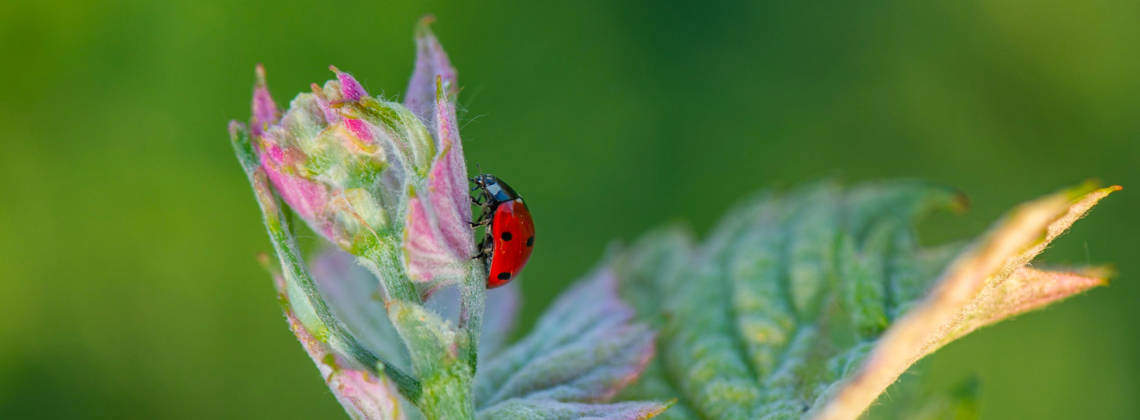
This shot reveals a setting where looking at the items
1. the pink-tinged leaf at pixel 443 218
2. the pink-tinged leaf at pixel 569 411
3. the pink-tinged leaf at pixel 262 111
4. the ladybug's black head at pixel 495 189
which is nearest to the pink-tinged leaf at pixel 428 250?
the pink-tinged leaf at pixel 443 218

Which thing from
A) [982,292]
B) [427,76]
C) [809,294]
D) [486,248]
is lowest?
[982,292]

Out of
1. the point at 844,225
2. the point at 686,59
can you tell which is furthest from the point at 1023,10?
the point at 844,225

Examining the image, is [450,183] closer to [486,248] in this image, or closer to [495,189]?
[486,248]

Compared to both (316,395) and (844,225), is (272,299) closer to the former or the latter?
(316,395)

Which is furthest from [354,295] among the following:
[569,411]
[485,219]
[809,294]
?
[809,294]

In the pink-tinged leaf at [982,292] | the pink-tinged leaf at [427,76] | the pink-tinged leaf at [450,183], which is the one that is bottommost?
the pink-tinged leaf at [982,292]

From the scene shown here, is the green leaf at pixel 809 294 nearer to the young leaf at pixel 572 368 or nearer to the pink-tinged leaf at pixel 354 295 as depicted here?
the young leaf at pixel 572 368
